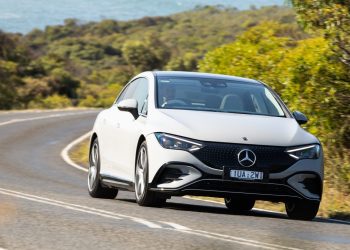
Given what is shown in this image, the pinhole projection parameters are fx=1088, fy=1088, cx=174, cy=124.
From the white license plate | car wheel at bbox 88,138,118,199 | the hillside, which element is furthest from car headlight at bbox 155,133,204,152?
the hillside

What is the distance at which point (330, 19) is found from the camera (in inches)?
639

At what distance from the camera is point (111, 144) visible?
44.7 ft

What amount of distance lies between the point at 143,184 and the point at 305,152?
5.94ft

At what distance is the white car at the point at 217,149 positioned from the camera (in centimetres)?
1150

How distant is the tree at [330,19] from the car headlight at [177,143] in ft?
17.4

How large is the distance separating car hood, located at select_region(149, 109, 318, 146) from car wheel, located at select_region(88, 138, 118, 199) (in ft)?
7.42

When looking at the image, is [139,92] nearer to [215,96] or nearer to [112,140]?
[112,140]

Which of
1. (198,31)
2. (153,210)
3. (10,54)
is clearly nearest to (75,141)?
(153,210)

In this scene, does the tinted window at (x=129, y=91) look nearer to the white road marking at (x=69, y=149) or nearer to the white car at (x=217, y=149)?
the white car at (x=217, y=149)

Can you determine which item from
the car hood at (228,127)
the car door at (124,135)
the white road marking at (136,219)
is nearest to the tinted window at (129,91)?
the car door at (124,135)

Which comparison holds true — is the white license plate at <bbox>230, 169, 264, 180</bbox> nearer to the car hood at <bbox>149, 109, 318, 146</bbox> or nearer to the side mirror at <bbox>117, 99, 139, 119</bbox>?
the car hood at <bbox>149, 109, 318, 146</bbox>

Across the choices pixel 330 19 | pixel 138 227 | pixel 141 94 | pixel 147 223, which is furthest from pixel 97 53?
pixel 138 227

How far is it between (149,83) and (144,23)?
171778 millimetres

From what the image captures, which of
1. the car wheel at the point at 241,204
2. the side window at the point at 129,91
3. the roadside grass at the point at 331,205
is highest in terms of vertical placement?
the side window at the point at 129,91
